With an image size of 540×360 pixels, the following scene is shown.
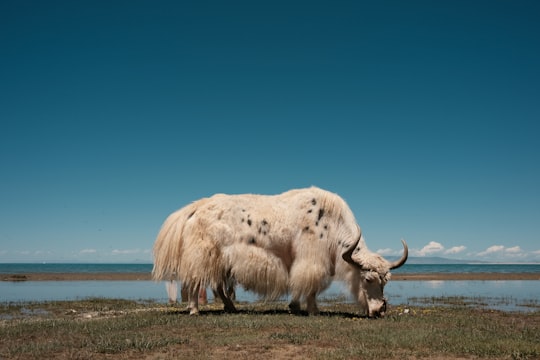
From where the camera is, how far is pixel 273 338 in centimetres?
736

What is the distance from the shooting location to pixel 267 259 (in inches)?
424

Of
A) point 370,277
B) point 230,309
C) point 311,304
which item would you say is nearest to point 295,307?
point 311,304

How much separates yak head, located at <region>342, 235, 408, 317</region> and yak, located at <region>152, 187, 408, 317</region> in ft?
0.07

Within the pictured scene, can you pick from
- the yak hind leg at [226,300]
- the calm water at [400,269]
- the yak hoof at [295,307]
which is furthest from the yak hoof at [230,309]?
the calm water at [400,269]

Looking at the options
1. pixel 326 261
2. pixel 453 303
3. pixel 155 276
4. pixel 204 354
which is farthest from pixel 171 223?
pixel 453 303

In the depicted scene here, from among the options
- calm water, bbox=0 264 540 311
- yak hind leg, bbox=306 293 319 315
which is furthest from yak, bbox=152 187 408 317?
calm water, bbox=0 264 540 311

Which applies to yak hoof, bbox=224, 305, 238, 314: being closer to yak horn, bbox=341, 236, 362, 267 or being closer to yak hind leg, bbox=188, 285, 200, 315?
yak hind leg, bbox=188, 285, 200, 315

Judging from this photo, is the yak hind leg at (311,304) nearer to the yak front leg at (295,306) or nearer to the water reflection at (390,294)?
the yak front leg at (295,306)

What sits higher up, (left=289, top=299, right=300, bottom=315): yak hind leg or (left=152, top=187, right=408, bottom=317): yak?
(left=152, top=187, right=408, bottom=317): yak

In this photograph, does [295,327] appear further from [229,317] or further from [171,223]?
[171,223]

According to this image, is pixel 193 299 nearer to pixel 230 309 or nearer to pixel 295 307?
pixel 230 309

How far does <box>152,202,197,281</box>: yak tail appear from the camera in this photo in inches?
436

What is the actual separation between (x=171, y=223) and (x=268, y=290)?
280cm

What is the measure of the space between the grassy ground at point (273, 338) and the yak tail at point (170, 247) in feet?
4.15
